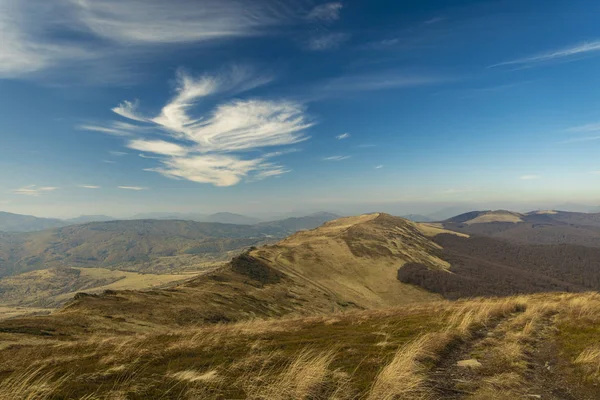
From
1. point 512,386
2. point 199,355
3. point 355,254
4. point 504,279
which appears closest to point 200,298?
point 199,355

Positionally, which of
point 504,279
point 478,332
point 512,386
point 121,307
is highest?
point 512,386

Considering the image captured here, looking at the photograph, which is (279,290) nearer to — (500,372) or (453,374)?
(453,374)

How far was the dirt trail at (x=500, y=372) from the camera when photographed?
27.2 feet

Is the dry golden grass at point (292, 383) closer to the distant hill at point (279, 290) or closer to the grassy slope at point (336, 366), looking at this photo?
the grassy slope at point (336, 366)

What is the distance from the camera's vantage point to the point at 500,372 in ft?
32.2

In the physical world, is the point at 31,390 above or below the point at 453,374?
above

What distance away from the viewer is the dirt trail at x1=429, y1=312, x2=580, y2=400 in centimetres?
830

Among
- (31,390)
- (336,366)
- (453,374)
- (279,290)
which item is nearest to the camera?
(31,390)

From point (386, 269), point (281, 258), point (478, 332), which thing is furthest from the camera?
point (386, 269)

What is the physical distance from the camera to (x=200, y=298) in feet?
194

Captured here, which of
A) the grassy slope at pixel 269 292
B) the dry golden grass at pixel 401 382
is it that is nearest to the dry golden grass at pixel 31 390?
the dry golden grass at pixel 401 382

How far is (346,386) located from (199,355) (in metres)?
7.84

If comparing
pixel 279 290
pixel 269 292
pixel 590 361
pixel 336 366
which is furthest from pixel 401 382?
pixel 279 290

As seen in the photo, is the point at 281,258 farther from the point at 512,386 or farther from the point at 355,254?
the point at 512,386
